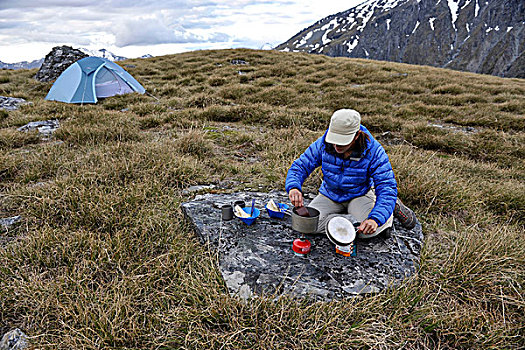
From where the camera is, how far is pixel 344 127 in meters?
2.70

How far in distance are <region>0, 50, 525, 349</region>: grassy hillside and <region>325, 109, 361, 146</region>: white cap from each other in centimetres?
133

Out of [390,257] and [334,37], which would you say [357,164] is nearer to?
[390,257]

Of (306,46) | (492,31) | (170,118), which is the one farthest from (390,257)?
→ (306,46)

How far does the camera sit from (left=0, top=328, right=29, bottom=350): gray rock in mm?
1902

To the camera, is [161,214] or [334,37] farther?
[334,37]

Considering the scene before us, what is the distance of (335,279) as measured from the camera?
2.34 m

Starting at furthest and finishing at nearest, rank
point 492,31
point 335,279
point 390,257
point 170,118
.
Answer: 1. point 492,31
2. point 170,118
3. point 390,257
4. point 335,279

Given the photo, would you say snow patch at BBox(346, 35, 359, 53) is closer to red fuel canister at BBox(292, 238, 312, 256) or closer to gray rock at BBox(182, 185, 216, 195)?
gray rock at BBox(182, 185, 216, 195)

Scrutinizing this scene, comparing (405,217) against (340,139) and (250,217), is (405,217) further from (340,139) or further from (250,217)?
(250,217)

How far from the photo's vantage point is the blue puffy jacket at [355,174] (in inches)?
107

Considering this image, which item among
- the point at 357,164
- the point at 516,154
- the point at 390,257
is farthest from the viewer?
the point at 516,154

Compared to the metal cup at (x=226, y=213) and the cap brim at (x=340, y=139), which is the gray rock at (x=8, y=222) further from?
the cap brim at (x=340, y=139)

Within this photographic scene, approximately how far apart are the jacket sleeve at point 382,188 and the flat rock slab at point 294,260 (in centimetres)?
33

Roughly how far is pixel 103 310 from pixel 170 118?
20.3 feet
